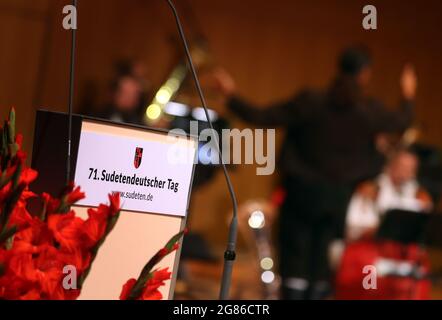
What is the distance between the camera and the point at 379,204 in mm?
5793

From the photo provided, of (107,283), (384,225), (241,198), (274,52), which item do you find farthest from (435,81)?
(107,283)

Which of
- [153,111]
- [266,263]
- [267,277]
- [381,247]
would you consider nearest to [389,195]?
[381,247]

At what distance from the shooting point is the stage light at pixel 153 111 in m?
5.23

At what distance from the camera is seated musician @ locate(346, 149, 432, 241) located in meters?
5.61

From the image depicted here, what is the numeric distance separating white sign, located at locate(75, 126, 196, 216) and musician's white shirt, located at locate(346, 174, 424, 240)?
13.3ft

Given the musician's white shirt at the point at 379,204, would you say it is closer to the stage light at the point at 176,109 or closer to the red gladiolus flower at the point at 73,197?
the stage light at the point at 176,109

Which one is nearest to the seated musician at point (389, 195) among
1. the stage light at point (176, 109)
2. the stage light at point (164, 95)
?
the stage light at point (176, 109)

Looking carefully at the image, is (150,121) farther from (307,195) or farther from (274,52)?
(274,52)

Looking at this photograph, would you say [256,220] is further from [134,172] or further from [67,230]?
[67,230]

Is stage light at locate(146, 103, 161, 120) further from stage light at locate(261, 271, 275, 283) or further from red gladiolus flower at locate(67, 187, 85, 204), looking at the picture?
red gladiolus flower at locate(67, 187, 85, 204)

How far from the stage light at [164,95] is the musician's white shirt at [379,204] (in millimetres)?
1527

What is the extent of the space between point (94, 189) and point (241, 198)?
6.79 metres

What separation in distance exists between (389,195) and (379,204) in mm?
119

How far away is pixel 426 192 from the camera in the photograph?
20.4 ft
